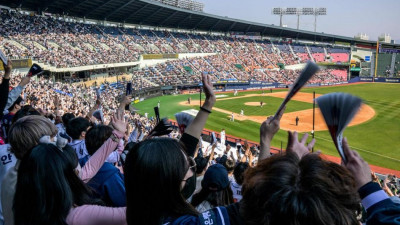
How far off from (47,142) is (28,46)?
3872 cm

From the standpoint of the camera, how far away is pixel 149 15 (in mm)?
60438

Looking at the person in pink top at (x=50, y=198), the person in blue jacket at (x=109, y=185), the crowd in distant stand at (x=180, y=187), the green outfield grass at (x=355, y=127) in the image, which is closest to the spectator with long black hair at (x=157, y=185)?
the crowd in distant stand at (x=180, y=187)

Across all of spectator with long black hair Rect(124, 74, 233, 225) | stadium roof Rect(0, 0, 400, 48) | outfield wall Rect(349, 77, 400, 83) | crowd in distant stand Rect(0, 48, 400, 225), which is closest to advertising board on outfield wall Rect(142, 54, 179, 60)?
stadium roof Rect(0, 0, 400, 48)

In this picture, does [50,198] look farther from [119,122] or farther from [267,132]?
[267,132]

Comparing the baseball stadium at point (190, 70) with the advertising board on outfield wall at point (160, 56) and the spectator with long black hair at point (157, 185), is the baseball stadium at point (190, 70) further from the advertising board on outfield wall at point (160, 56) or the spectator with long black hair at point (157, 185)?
the spectator with long black hair at point (157, 185)

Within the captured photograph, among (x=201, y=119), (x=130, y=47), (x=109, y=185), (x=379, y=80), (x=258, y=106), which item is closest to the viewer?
(x=201, y=119)

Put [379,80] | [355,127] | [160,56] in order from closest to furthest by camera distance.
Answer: [355,127] → [160,56] → [379,80]

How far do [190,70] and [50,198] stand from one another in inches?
2222

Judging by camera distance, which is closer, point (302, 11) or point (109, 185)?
point (109, 185)

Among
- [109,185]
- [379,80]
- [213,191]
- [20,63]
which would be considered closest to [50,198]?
[109,185]

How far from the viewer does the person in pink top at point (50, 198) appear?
2.49 metres

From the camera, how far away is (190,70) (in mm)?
→ 58375

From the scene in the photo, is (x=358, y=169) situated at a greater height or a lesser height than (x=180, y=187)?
greater

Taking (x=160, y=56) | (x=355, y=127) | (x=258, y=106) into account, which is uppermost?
(x=160, y=56)
